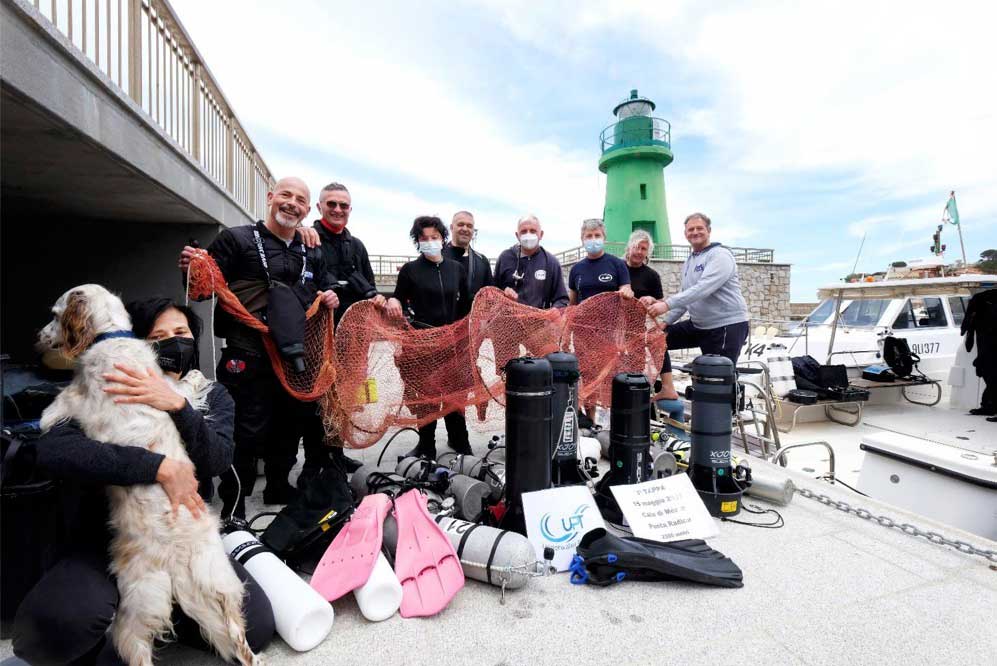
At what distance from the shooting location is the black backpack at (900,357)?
7.81 m

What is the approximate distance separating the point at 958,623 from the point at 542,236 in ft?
11.1

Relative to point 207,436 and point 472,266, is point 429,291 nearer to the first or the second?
point 472,266

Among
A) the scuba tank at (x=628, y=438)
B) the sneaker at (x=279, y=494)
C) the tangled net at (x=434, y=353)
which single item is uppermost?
the tangled net at (x=434, y=353)

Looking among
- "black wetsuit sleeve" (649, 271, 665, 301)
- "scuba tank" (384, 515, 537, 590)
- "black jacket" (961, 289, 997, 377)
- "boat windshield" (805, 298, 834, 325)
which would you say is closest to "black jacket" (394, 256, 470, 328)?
"scuba tank" (384, 515, 537, 590)

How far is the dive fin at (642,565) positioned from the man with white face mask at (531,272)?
7.33 feet

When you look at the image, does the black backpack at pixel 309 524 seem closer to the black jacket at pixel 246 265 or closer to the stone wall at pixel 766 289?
the black jacket at pixel 246 265

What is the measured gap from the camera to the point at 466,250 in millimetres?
4094

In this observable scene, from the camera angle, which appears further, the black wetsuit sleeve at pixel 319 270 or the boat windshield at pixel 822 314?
the boat windshield at pixel 822 314

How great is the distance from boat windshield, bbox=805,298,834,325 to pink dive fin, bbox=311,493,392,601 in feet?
30.0

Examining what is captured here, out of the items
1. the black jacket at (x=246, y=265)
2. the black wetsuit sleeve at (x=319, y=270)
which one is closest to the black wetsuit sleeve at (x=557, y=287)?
the black wetsuit sleeve at (x=319, y=270)

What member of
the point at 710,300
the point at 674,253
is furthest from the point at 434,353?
the point at 674,253

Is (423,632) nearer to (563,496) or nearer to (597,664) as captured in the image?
(597,664)

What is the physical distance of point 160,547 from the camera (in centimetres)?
168

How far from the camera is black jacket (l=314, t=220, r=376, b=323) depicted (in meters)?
3.53
